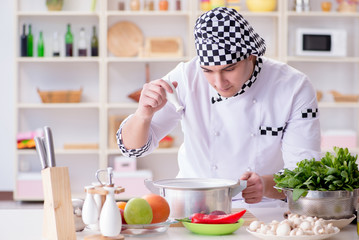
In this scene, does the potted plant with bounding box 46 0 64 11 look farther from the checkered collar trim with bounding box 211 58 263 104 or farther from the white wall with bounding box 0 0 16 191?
the checkered collar trim with bounding box 211 58 263 104

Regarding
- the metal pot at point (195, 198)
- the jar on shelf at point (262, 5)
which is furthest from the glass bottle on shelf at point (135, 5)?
the metal pot at point (195, 198)

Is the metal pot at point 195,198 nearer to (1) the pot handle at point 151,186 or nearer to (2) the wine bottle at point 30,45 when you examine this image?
(1) the pot handle at point 151,186

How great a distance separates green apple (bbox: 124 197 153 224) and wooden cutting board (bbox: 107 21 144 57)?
4.22 meters

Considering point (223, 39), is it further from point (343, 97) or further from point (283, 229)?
point (343, 97)

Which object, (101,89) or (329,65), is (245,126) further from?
(329,65)

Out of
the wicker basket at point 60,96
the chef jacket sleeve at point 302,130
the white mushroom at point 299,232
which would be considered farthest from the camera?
the wicker basket at point 60,96

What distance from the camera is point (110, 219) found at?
1.47m

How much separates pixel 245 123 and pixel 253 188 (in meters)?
0.41

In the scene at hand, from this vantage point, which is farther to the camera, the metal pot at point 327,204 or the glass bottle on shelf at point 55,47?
the glass bottle on shelf at point 55,47

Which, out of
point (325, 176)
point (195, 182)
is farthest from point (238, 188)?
point (325, 176)

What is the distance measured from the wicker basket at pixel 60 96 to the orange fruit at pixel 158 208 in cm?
399

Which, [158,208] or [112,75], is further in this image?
[112,75]

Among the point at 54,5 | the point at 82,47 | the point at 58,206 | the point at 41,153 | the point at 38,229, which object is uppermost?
the point at 54,5

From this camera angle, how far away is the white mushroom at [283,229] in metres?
1.46
